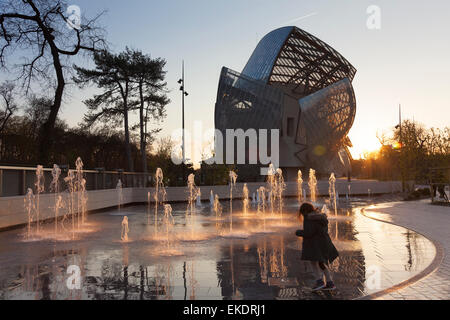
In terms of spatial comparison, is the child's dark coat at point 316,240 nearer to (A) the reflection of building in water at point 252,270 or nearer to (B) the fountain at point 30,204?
(A) the reflection of building in water at point 252,270

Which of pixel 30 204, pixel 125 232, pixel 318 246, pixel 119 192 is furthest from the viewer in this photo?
pixel 119 192

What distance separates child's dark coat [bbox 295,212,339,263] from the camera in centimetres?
529

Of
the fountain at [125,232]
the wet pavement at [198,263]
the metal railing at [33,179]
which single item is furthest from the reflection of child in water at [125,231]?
the metal railing at [33,179]

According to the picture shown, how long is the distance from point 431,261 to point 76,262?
7107 mm

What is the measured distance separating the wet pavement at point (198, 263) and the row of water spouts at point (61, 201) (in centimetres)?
195

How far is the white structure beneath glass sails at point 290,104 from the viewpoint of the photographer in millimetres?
55000

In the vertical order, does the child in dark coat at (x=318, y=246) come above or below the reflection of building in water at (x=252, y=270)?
above

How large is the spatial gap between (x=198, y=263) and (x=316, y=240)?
2735 millimetres

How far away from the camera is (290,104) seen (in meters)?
57.1

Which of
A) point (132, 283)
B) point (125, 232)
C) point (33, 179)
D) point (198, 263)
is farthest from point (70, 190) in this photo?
point (132, 283)

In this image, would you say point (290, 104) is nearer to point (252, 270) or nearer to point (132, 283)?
point (252, 270)

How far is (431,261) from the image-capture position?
716 cm

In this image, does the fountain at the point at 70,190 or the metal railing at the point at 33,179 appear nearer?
the metal railing at the point at 33,179
